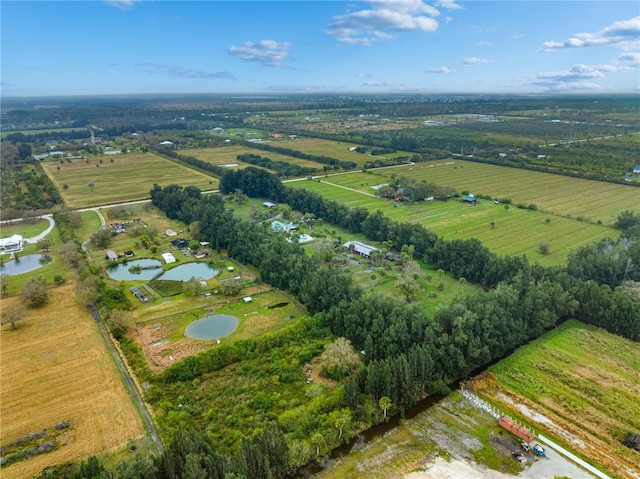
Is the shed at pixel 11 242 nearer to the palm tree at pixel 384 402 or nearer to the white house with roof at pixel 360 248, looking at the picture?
the white house with roof at pixel 360 248

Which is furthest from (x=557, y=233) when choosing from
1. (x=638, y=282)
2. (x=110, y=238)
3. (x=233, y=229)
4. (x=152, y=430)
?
(x=110, y=238)

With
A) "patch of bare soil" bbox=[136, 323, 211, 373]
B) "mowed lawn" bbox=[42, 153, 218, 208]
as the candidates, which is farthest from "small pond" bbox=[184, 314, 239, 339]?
"mowed lawn" bbox=[42, 153, 218, 208]

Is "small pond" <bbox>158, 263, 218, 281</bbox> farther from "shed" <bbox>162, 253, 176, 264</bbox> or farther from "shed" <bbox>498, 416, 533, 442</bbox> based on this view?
"shed" <bbox>498, 416, 533, 442</bbox>

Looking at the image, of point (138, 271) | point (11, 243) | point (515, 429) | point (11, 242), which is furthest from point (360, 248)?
point (11, 242)

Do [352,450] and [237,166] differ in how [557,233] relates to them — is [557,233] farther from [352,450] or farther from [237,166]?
[237,166]

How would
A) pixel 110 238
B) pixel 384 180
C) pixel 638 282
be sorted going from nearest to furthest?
pixel 638 282, pixel 110 238, pixel 384 180

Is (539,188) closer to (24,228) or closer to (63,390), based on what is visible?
(63,390)
